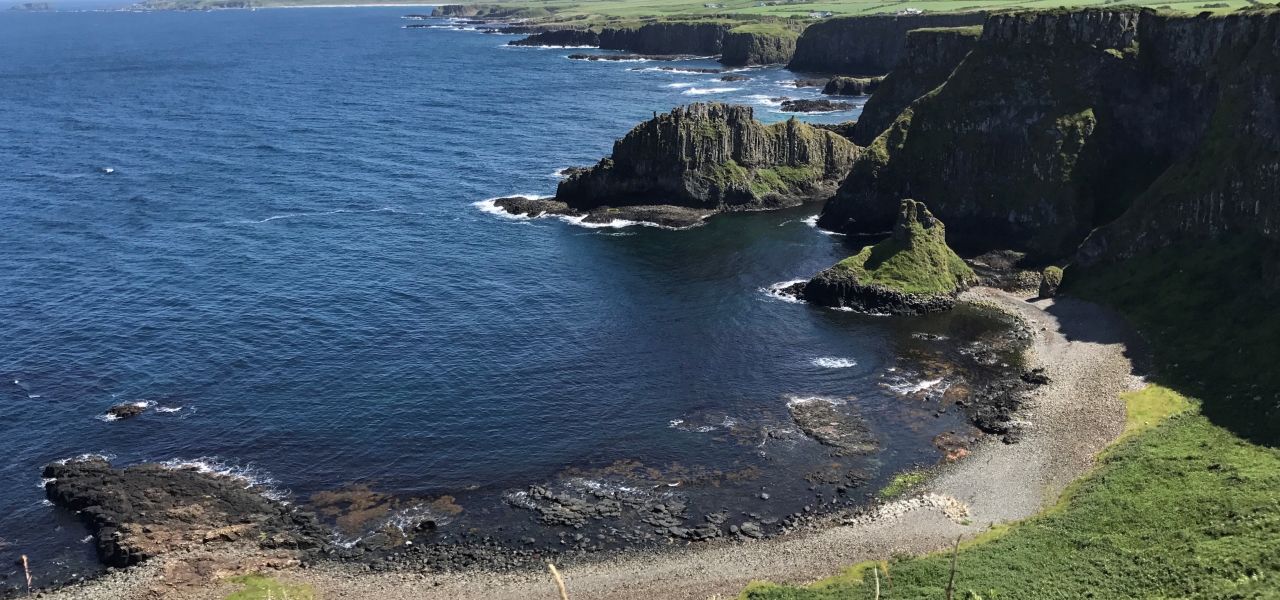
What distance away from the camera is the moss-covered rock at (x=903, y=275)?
11425 centimetres

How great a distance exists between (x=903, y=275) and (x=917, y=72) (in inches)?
2682

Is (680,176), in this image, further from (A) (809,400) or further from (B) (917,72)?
(A) (809,400)

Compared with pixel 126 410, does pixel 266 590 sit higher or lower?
lower

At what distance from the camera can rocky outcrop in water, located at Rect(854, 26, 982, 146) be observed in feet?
→ 536

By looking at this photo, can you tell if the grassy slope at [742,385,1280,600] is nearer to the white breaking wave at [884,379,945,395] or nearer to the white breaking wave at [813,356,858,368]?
the white breaking wave at [884,379,945,395]

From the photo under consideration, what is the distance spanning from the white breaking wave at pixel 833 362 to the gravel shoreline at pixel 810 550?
58.1ft

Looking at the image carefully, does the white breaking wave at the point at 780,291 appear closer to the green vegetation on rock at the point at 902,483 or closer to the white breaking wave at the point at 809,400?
the white breaking wave at the point at 809,400

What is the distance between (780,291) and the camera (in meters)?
121

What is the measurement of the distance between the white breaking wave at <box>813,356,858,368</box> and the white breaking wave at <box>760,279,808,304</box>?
16591mm

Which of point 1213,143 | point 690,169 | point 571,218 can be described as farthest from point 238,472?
point 1213,143

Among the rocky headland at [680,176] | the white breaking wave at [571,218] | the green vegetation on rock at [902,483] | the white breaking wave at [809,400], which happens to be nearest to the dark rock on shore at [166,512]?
the white breaking wave at [809,400]

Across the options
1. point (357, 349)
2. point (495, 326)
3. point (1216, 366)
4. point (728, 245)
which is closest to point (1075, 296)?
point (1216, 366)

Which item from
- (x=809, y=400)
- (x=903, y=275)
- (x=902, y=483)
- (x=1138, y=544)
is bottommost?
(x=902, y=483)

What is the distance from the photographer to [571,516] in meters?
76.3
